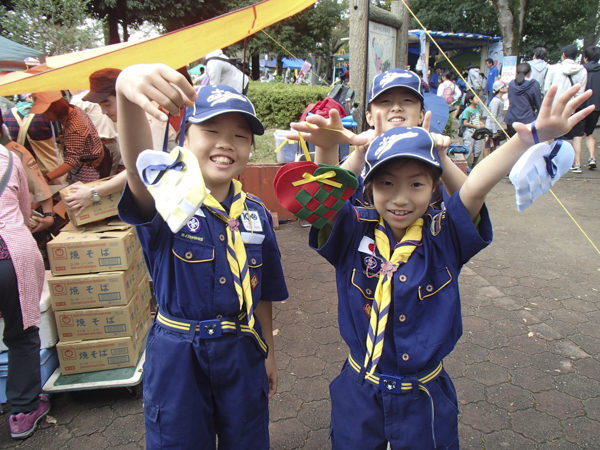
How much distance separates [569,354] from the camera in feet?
10.3

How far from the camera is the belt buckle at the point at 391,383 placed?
1.48 metres

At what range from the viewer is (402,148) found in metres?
1.35

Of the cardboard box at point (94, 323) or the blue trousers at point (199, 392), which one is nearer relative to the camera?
the blue trousers at point (199, 392)

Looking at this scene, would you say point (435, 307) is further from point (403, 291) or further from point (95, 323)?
point (95, 323)

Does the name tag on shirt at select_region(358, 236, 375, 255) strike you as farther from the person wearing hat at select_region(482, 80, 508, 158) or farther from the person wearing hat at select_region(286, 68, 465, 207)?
the person wearing hat at select_region(482, 80, 508, 158)

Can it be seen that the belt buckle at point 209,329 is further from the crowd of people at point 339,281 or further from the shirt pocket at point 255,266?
the shirt pocket at point 255,266

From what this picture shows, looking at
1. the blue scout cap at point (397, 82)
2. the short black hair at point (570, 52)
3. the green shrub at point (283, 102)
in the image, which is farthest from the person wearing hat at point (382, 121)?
the short black hair at point (570, 52)

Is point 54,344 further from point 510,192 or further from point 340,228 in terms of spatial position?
point 510,192

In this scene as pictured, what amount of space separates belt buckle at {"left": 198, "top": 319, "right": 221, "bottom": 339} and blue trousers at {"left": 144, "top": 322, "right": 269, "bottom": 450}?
21mm

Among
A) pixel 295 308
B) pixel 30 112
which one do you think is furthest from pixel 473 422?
pixel 30 112

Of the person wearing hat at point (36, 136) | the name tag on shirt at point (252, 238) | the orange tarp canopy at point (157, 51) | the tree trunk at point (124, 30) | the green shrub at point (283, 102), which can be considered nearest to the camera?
the name tag on shirt at point (252, 238)

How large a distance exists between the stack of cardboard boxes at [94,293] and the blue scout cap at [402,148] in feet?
6.32

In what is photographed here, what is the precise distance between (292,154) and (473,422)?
4.28m

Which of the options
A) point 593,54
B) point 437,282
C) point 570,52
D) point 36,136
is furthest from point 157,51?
point 593,54
